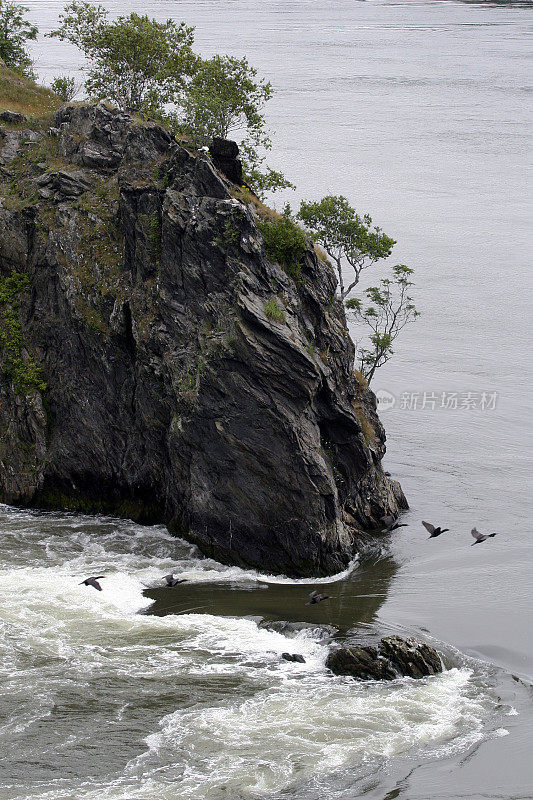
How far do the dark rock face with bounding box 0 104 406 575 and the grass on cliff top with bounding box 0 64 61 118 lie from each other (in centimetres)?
477

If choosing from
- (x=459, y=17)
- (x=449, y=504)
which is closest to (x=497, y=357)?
(x=449, y=504)

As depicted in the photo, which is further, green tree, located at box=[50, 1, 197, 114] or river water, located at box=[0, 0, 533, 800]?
green tree, located at box=[50, 1, 197, 114]

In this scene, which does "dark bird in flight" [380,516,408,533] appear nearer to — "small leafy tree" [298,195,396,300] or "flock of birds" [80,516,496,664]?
"flock of birds" [80,516,496,664]

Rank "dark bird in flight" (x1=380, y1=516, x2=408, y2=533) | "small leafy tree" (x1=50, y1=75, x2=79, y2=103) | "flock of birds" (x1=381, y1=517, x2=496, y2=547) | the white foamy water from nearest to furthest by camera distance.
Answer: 1. the white foamy water
2. "flock of birds" (x1=381, y1=517, x2=496, y2=547)
3. "dark bird in flight" (x1=380, y1=516, x2=408, y2=533)
4. "small leafy tree" (x1=50, y1=75, x2=79, y2=103)

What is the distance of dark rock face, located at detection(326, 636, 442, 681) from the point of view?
81.2 feet

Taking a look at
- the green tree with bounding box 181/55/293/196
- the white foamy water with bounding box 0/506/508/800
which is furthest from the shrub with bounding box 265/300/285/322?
the white foamy water with bounding box 0/506/508/800

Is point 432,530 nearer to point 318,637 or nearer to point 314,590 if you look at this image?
point 314,590

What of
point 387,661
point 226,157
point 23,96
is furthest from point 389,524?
point 23,96

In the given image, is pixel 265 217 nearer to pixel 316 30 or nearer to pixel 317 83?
pixel 317 83

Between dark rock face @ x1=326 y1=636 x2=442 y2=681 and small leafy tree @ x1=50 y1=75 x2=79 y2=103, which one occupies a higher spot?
small leafy tree @ x1=50 y1=75 x2=79 y2=103

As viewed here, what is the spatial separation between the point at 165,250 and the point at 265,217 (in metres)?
4.07

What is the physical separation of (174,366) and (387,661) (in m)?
13.0

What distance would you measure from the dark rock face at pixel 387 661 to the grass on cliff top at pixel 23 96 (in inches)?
1134

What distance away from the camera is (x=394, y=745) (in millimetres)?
21594
